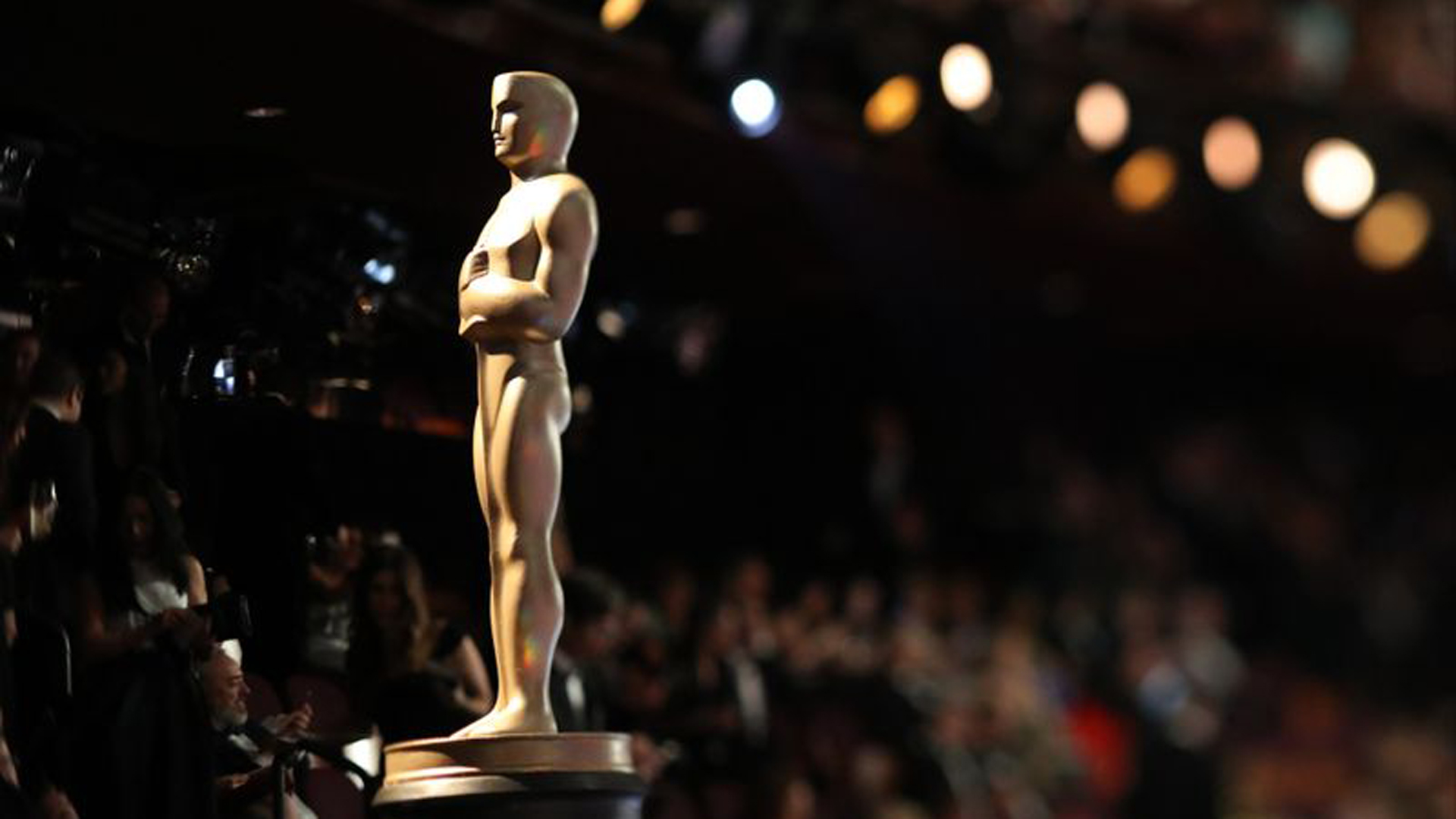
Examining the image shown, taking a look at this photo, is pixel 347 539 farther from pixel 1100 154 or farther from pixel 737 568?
pixel 1100 154

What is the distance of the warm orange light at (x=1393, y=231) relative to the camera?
364 inches

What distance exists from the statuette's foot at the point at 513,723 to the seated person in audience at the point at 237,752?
0.37 m

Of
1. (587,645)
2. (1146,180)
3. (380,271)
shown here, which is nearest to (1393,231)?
(1146,180)

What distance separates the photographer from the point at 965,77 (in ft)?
24.1

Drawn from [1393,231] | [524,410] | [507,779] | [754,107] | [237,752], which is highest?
[1393,231]

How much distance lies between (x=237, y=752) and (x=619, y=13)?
249cm

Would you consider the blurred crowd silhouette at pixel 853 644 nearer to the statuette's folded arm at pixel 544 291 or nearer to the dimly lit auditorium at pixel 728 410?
the dimly lit auditorium at pixel 728 410

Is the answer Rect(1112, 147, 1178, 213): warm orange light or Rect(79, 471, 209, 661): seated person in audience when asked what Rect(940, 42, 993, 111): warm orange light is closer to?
Rect(1112, 147, 1178, 213): warm orange light

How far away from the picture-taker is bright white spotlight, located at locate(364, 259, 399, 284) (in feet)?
15.2

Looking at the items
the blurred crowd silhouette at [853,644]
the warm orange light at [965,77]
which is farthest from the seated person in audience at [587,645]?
the warm orange light at [965,77]

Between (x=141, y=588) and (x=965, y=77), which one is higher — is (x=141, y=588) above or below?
below

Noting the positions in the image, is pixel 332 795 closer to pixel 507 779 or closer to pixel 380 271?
pixel 507 779

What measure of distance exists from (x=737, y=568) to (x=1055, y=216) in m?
2.04

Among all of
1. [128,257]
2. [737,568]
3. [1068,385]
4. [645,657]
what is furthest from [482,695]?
[1068,385]
